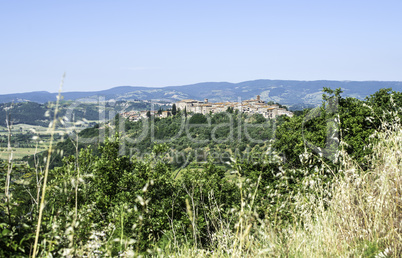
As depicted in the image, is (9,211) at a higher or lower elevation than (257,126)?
higher

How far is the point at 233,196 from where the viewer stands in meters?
14.0

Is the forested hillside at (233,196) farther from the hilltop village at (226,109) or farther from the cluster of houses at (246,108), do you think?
the cluster of houses at (246,108)

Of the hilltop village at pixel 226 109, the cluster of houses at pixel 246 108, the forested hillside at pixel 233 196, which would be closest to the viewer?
the forested hillside at pixel 233 196

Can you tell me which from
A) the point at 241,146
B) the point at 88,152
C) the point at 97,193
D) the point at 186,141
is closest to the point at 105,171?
the point at 88,152

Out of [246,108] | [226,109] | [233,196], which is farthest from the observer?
[246,108]

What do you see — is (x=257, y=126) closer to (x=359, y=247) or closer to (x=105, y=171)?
(x=105, y=171)

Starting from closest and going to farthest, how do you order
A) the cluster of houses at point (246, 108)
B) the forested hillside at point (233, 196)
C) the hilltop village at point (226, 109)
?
the forested hillside at point (233, 196) → the cluster of houses at point (246, 108) → the hilltop village at point (226, 109)

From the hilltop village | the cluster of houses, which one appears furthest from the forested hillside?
the cluster of houses

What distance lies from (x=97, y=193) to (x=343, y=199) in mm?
9273

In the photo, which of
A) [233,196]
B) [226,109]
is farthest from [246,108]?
[233,196]

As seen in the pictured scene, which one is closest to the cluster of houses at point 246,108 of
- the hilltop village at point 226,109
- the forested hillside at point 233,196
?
the hilltop village at point 226,109

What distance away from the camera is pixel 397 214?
2.49 m

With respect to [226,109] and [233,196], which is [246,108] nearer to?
[226,109]

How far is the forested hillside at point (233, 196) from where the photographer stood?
196 cm
